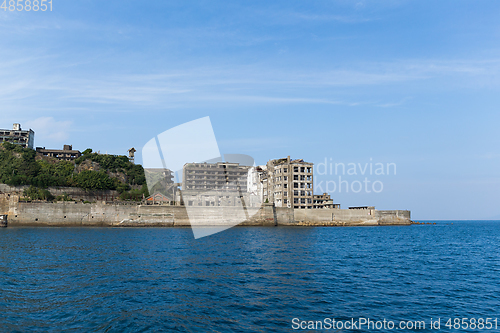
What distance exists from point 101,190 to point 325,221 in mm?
77721

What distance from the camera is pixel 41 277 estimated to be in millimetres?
22453

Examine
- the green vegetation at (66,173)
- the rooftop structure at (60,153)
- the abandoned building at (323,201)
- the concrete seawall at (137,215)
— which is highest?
the rooftop structure at (60,153)

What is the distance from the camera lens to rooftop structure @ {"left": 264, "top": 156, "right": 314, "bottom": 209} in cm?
12270

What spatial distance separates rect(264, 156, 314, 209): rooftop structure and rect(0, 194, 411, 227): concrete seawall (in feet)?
34.5

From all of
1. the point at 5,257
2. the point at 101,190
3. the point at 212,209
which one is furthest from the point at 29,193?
the point at 5,257

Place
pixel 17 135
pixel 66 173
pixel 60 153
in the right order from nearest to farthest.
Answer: pixel 66 173 → pixel 17 135 → pixel 60 153

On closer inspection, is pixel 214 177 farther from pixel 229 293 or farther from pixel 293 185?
pixel 229 293

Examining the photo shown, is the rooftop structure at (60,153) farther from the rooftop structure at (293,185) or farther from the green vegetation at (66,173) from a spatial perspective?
the rooftop structure at (293,185)

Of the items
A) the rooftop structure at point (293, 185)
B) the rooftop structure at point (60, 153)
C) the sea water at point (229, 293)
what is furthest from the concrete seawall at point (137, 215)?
the rooftop structure at point (60, 153)

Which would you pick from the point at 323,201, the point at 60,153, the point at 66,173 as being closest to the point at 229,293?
the point at 66,173

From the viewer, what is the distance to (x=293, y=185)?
123188 mm

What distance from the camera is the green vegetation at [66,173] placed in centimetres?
10369

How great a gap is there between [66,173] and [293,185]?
81.9m

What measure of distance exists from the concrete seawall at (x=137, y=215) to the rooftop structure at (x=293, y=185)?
34.5 ft
